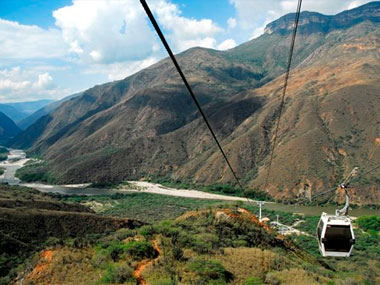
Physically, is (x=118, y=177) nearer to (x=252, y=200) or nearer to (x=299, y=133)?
(x=252, y=200)

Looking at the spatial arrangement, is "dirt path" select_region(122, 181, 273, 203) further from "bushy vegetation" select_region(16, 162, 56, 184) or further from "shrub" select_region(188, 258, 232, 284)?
"shrub" select_region(188, 258, 232, 284)

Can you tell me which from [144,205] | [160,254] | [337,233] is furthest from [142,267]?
[144,205]

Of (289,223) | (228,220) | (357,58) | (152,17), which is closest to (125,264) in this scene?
(228,220)

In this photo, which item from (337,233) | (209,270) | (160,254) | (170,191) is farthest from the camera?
(170,191)

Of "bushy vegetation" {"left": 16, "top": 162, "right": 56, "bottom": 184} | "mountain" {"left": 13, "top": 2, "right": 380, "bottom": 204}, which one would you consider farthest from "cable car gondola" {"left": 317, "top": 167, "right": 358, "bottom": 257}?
"bushy vegetation" {"left": 16, "top": 162, "right": 56, "bottom": 184}

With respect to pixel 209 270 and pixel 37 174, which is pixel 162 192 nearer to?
pixel 37 174

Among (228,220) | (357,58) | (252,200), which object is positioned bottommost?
(252,200)

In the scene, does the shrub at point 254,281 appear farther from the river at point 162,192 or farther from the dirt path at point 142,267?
the river at point 162,192
